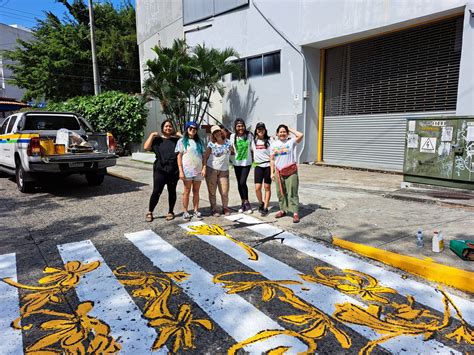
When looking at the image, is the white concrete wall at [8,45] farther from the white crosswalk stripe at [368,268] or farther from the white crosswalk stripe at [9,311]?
the white crosswalk stripe at [368,268]

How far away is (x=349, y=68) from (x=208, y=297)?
1150 cm

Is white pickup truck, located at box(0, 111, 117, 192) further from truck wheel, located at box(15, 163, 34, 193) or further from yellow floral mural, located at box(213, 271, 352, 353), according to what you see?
yellow floral mural, located at box(213, 271, 352, 353)

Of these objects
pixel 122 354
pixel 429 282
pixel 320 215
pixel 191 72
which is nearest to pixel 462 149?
pixel 320 215

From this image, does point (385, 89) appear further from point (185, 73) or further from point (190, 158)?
point (190, 158)

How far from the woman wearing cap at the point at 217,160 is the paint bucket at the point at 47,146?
3.96 m

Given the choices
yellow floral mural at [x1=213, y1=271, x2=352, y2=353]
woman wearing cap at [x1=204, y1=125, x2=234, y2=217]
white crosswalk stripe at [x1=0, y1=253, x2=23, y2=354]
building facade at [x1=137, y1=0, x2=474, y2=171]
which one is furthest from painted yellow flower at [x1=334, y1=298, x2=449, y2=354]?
building facade at [x1=137, y1=0, x2=474, y2=171]

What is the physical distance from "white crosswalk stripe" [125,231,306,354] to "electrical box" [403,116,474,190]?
20.3 feet

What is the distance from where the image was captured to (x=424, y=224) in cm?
570

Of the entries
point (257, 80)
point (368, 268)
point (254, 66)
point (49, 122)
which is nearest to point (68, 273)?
point (368, 268)

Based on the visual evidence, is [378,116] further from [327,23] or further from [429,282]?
[429,282]

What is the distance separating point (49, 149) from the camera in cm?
800

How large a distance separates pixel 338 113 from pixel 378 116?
1.68 m

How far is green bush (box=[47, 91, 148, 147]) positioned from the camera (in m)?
18.4

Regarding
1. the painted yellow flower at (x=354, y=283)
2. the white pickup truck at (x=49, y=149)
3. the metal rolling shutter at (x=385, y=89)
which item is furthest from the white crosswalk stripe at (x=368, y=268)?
the metal rolling shutter at (x=385, y=89)
